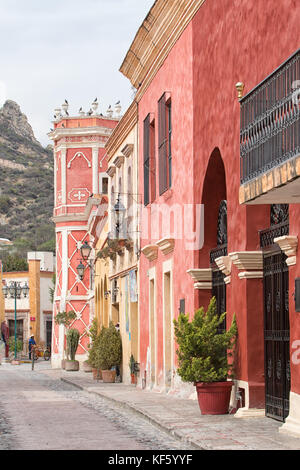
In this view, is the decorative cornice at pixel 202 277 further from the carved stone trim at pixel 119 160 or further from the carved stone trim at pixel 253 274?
the carved stone trim at pixel 119 160

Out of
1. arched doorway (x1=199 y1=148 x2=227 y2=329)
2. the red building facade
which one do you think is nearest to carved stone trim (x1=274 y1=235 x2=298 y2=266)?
the red building facade

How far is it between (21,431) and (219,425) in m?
2.77

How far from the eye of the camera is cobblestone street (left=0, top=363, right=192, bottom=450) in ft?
39.0

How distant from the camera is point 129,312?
27.7 m

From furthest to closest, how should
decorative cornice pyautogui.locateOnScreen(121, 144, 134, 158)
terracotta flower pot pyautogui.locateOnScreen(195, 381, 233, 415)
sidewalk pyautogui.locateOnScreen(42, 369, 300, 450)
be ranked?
1. decorative cornice pyautogui.locateOnScreen(121, 144, 134, 158)
2. terracotta flower pot pyautogui.locateOnScreen(195, 381, 233, 415)
3. sidewalk pyautogui.locateOnScreen(42, 369, 300, 450)

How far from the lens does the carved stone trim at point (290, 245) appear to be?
12.2 meters

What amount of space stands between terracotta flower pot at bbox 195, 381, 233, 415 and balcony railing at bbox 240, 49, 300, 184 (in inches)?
151

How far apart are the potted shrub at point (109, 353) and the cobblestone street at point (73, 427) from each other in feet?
20.9

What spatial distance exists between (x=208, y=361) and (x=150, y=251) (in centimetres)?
884

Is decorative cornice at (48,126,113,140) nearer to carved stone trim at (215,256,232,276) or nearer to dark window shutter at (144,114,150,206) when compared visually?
dark window shutter at (144,114,150,206)

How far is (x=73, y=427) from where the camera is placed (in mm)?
14281

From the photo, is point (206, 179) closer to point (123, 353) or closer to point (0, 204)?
point (123, 353)

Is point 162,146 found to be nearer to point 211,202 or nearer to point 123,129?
point 211,202

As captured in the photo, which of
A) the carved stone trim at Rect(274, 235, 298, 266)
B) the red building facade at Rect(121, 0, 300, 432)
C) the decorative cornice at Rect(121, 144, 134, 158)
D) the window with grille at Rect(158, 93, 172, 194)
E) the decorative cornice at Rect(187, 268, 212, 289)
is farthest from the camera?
the decorative cornice at Rect(121, 144, 134, 158)
